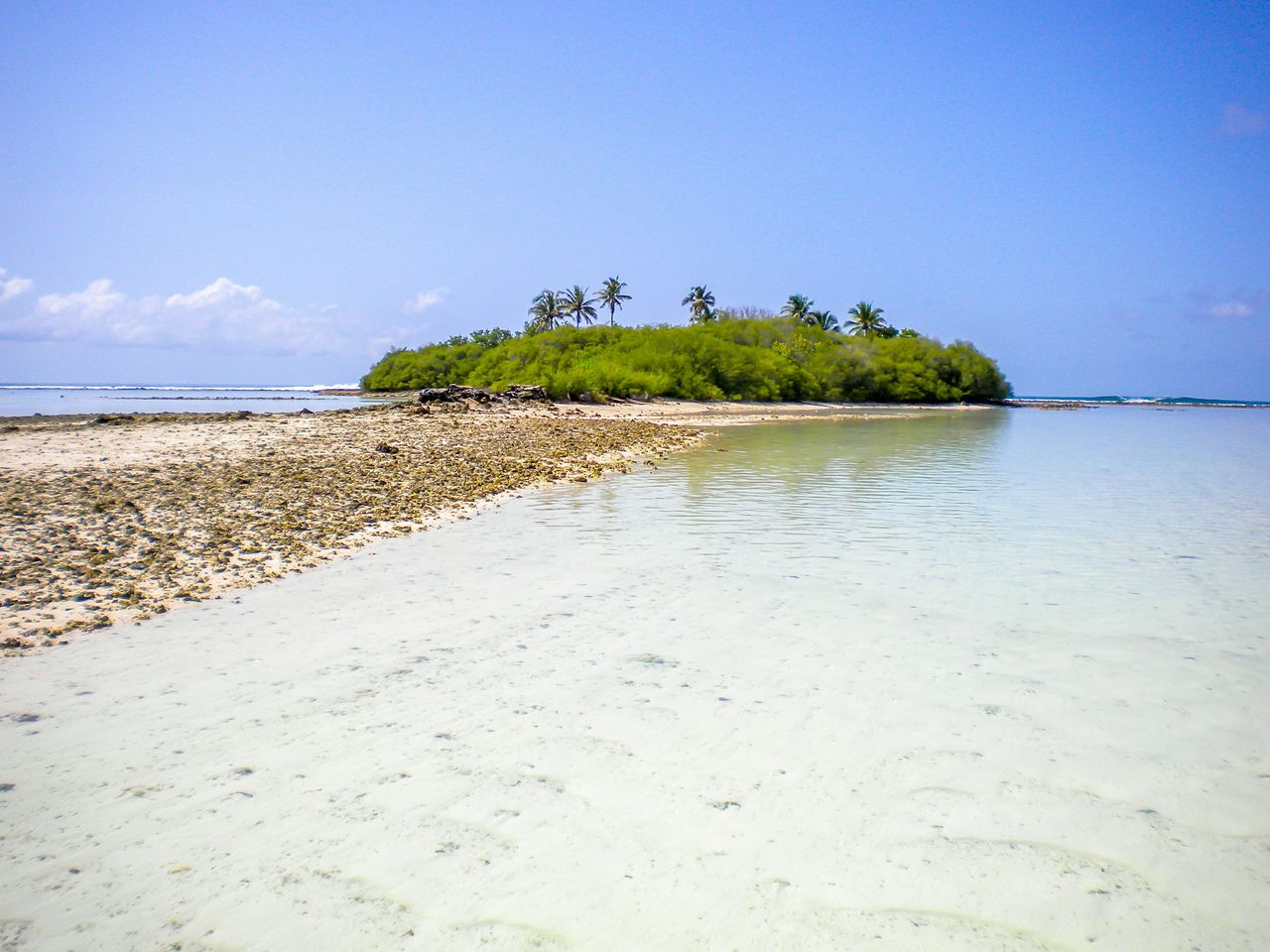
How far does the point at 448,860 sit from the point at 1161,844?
9.23 feet

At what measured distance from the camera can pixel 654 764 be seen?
3.71m

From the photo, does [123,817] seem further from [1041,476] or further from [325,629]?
[1041,476]

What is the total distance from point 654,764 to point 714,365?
5531 centimetres

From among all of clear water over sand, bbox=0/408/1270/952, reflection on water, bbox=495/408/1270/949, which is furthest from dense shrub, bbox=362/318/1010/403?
clear water over sand, bbox=0/408/1270/952

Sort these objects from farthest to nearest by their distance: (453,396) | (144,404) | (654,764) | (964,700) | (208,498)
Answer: (144,404), (453,396), (208,498), (964,700), (654,764)

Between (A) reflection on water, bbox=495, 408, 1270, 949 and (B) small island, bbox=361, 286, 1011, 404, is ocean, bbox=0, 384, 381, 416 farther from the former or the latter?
(A) reflection on water, bbox=495, 408, 1270, 949

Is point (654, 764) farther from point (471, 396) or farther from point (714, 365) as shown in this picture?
point (714, 365)

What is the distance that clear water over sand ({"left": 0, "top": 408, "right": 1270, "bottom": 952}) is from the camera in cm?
268

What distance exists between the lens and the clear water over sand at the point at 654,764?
268 cm

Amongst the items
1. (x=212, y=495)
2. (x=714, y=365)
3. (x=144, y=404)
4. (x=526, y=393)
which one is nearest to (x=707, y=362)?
(x=714, y=365)

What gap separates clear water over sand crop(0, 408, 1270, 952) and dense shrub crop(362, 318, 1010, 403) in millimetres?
39251

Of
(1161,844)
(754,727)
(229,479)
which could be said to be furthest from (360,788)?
(229,479)

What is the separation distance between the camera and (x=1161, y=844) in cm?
312

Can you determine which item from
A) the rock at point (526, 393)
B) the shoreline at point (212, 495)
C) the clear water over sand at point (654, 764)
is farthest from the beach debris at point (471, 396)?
the clear water over sand at point (654, 764)
